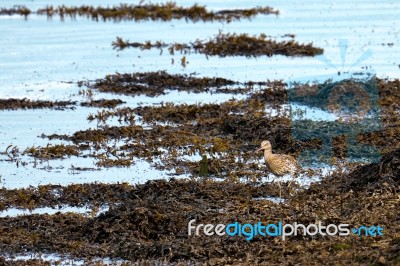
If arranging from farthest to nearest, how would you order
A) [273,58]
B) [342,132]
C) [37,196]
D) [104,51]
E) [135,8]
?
[135,8] < [104,51] < [273,58] < [342,132] < [37,196]

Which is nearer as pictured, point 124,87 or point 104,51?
point 124,87

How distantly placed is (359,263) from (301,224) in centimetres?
122

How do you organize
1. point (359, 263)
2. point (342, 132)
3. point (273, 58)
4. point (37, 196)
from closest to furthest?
1. point (359, 263)
2. point (37, 196)
3. point (342, 132)
4. point (273, 58)

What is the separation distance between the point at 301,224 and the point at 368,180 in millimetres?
1834

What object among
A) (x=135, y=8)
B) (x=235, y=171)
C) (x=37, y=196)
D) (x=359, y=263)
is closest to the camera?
(x=359, y=263)

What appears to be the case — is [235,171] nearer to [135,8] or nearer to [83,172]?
[83,172]

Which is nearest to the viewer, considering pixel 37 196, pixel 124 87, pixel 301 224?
pixel 301 224

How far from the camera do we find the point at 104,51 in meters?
26.5

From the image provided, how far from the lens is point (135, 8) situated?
112 ft

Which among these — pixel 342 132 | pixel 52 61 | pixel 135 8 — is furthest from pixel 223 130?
pixel 135 8

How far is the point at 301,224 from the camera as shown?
10023mm

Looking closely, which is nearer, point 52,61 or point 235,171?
point 235,171

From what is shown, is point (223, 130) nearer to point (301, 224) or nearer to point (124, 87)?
point (124, 87)

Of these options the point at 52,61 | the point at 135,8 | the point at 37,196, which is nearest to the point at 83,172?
the point at 37,196
